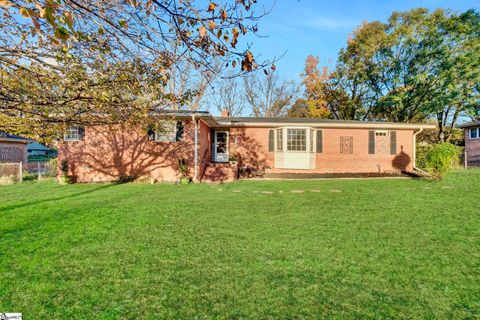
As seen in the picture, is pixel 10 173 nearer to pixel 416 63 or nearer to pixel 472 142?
pixel 416 63

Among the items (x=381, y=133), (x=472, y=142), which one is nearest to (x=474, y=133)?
(x=472, y=142)

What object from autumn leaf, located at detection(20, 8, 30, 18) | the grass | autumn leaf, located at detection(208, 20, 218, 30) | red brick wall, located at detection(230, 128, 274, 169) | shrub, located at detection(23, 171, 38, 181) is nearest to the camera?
autumn leaf, located at detection(20, 8, 30, 18)

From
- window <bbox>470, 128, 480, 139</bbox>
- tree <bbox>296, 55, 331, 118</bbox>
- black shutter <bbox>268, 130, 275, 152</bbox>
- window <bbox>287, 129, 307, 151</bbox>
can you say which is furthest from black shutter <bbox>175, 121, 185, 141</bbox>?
window <bbox>470, 128, 480, 139</bbox>

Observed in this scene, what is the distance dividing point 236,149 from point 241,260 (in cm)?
1090

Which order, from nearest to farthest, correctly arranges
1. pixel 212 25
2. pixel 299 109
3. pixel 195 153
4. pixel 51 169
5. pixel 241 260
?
pixel 212 25
pixel 241 260
pixel 195 153
pixel 51 169
pixel 299 109

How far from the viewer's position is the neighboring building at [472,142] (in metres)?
20.1

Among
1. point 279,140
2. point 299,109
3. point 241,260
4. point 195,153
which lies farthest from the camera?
point 299,109

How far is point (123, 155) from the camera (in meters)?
11.5

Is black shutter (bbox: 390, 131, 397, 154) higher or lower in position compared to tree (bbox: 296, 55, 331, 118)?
lower

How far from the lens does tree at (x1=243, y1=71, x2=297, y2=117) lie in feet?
96.3

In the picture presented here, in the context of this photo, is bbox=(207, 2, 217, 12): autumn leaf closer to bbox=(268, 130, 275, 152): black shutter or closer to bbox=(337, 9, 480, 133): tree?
bbox=(268, 130, 275, 152): black shutter

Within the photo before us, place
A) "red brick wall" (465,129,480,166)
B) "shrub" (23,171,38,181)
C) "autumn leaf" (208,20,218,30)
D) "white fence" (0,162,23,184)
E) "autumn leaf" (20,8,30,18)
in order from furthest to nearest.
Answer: "red brick wall" (465,129,480,166), "shrub" (23,171,38,181), "white fence" (0,162,23,184), "autumn leaf" (208,20,218,30), "autumn leaf" (20,8,30,18)

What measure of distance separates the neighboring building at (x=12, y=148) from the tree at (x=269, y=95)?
21.6 metres

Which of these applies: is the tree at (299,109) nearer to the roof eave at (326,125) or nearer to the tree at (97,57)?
the roof eave at (326,125)
